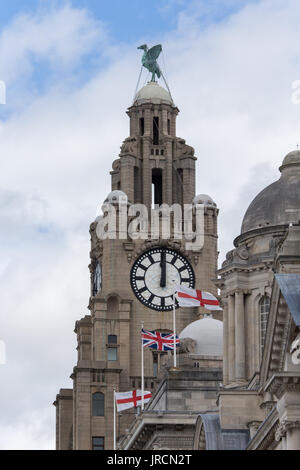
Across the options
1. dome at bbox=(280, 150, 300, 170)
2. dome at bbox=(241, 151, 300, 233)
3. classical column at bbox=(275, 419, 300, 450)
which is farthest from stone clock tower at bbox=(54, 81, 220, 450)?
classical column at bbox=(275, 419, 300, 450)

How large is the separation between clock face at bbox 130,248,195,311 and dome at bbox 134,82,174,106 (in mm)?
14967

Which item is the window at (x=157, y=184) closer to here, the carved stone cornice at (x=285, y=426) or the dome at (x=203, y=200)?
the dome at (x=203, y=200)

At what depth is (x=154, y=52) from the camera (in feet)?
547

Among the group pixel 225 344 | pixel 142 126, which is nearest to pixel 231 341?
pixel 225 344

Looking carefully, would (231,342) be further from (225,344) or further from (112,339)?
(112,339)

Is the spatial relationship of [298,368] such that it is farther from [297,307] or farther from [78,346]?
[78,346]

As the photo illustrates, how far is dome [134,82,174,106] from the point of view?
162500 millimetres

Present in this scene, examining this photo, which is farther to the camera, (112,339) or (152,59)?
(152,59)

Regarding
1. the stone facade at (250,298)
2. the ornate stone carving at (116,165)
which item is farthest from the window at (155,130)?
the stone facade at (250,298)

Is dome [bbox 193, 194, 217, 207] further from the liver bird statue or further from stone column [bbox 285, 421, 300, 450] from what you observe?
stone column [bbox 285, 421, 300, 450]

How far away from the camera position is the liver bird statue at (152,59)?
16638 cm

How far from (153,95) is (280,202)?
5716cm

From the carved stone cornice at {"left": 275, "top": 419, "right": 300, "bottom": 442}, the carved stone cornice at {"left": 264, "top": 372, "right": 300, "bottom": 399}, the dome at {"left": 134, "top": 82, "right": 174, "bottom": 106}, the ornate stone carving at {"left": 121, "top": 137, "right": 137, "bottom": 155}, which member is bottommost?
the carved stone cornice at {"left": 275, "top": 419, "right": 300, "bottom": 442}

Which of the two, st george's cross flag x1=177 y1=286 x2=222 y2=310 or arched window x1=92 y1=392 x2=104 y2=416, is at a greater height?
arched window x1=92 y1=392 x2=104 y2=416
